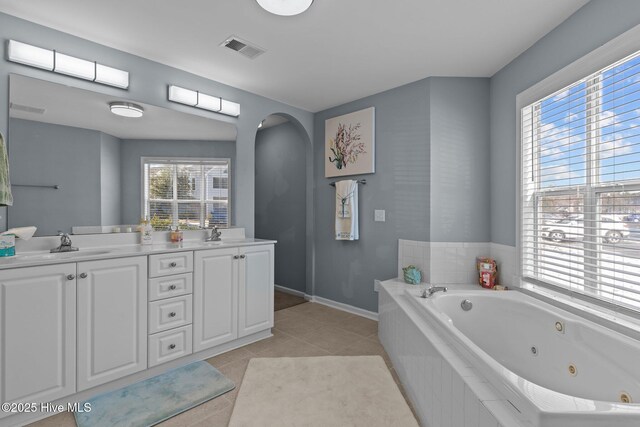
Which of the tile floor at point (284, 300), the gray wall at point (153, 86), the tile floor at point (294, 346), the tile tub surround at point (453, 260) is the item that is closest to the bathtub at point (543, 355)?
the tile tub surround at point (453, 260)

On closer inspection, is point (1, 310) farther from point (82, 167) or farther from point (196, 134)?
point (196, 134)

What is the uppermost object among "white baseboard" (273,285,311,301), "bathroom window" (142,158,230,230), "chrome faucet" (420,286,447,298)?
"bathroom window" (142,158,230,230)

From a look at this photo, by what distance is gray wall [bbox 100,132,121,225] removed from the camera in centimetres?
230

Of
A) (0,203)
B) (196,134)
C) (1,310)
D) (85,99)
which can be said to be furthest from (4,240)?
(196,134)

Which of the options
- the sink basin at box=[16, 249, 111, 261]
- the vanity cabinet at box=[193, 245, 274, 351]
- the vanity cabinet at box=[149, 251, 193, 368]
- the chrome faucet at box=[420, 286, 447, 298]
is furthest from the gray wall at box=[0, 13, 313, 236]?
the chrome faucet at box=[420, 286, 447, 298]

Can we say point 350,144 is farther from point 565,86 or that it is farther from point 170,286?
point 170,286

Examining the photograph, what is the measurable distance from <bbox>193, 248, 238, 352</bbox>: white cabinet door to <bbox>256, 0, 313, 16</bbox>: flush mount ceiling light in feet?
5.62

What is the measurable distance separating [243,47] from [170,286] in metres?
1.85

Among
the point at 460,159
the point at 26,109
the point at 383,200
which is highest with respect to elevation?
the point at 26,109

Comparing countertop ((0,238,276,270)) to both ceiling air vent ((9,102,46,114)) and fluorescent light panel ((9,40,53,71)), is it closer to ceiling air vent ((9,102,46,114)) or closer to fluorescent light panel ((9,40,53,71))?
ceiling air vent ((9,102,46,114))

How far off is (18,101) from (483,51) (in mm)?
3268

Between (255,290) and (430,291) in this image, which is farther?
(255,290)

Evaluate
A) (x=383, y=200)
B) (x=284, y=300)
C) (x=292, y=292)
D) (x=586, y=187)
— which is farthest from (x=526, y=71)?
(x=292, y=292)

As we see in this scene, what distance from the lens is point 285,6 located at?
5.88 feet
